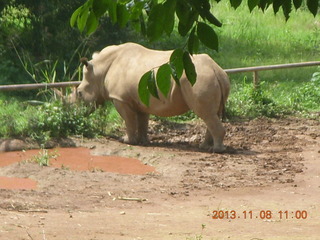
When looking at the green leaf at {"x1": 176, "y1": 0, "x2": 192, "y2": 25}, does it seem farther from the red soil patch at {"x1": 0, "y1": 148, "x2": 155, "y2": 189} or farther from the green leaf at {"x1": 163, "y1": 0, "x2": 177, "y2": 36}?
the red soil patch at {"x1": 0, "y1": 148, "x2": 155, "y2": 189}

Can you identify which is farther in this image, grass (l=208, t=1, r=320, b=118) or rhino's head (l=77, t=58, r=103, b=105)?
grass (l=208, t=1, r=320, b=118)

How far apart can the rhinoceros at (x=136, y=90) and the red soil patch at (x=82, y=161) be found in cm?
90

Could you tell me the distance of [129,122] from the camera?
41.5 feet

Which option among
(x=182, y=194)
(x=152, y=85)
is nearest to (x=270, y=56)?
(x=182, y=194)

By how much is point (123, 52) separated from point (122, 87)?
2.03ft

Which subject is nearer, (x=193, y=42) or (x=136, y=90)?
(x=193, y=42)

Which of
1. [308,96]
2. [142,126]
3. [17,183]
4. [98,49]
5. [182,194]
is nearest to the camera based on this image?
[182,194]

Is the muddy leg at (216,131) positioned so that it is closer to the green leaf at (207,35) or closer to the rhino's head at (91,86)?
the rhino's head at (91,86)

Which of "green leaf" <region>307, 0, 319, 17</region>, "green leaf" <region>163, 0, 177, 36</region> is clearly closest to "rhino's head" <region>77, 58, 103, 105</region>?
"green leaf" <region>307, 0, 319, 17</region>

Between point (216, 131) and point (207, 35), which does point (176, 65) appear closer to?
point (207, 35)

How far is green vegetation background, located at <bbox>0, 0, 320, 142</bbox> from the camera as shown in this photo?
509 inches
